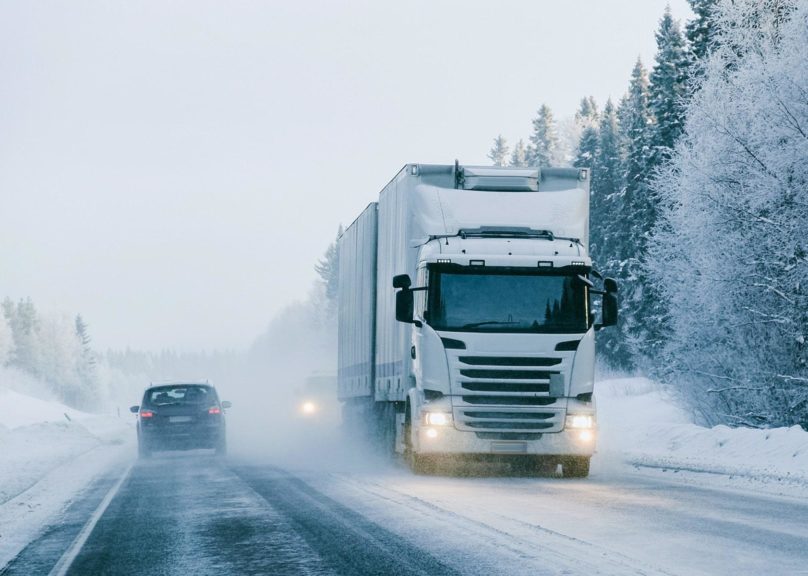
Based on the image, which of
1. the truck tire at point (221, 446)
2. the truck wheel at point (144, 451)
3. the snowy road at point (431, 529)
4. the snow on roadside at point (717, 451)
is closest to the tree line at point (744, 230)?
the snow on roadside at point (717, 451)

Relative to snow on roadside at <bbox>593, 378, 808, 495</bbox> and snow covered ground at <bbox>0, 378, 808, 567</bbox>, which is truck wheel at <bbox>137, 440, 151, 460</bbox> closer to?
snow covered ground at <bbox>0, 378, 808, 567</bbox>

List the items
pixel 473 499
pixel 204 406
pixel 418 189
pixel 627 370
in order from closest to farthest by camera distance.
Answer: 1. pixel 473 499
2. pixel 418 189
3. pixel 204 406
4. pixel 627 370

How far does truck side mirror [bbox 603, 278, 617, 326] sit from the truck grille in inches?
35.3

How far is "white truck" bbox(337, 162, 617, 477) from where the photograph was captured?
1611 cm

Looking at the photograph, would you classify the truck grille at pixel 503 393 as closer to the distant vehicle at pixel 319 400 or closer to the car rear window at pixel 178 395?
the car rear window at pixel 178 395

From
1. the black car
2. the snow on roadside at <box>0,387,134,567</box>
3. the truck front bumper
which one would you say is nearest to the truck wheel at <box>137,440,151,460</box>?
the black car

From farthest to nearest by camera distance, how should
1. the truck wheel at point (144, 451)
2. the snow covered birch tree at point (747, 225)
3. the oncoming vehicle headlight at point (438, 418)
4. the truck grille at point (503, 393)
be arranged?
Result: the truck wheel at point (144, 451), the snow covered birch tree at point (747, 225), the oncoming vehicle headlight at point (438, 418), the truck grille at point (503, 393)

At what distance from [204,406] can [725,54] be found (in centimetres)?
1371

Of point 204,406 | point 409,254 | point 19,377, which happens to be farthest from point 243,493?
point 19,377

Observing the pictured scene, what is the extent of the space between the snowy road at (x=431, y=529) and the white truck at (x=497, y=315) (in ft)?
2.38

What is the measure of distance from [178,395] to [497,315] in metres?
11.8

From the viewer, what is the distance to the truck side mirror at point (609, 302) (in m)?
16.1

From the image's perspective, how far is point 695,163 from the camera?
24312 mm

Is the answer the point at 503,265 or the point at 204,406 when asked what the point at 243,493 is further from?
the point at 204,406
